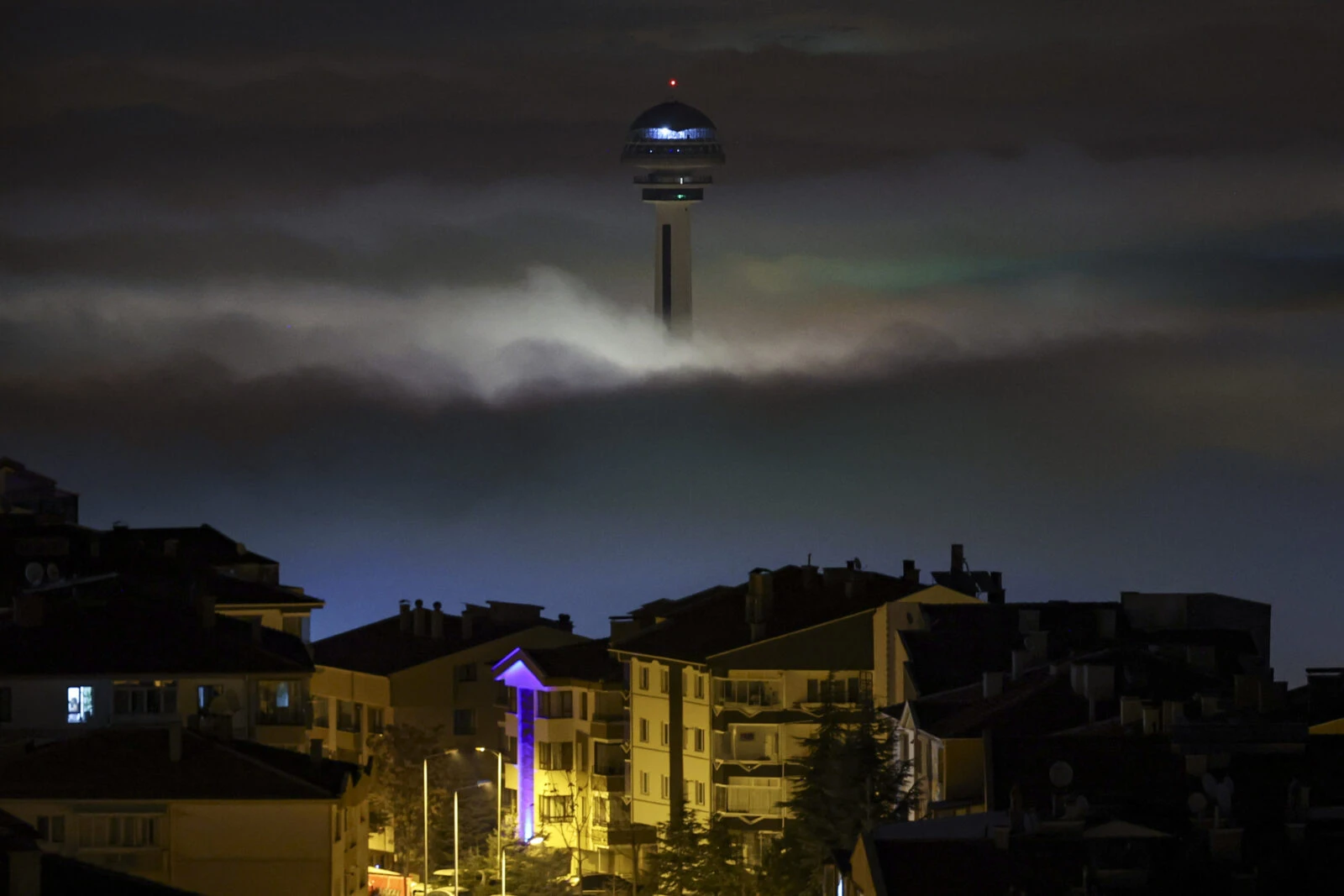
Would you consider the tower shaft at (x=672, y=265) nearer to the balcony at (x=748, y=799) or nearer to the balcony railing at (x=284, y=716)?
the balcony at (x=748, y=799)

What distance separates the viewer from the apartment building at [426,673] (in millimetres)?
104375

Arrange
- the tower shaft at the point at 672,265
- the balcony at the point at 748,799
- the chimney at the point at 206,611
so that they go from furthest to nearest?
the tower shaft at the point at 672,265 < the balcony at the point at 748,799 < the chimney at the point at 206,611

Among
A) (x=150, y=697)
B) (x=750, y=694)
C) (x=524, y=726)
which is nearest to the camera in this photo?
(x=150, y=697)

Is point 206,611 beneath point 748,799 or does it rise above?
above

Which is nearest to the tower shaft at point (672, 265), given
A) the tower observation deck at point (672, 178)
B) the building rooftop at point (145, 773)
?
the tower observation deck at point (672, 178)

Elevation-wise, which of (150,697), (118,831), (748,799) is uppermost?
(150,697)

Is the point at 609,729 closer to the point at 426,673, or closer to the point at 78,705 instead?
the point at 426,673

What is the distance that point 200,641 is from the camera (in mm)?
73250

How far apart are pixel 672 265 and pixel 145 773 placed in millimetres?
127187

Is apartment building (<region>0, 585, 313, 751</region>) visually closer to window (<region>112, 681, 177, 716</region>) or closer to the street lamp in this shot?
window (<region>112, 681, 177, 716</region>)

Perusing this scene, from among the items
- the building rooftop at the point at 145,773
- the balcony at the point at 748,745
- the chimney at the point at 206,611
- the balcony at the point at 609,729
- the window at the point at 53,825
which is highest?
the chimney at the point at 206,611

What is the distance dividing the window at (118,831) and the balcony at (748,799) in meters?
24.5

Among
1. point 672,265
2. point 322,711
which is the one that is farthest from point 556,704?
point 672,265

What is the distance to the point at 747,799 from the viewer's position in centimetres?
8494
